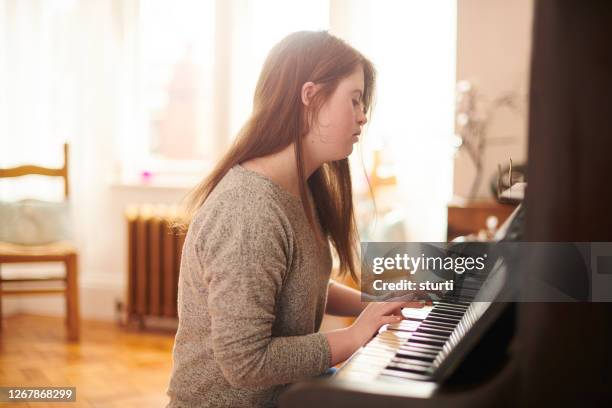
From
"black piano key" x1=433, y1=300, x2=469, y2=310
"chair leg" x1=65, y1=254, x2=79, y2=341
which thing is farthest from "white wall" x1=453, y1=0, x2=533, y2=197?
"black piano key" x1=433, y1=300, x2=469, y2=310

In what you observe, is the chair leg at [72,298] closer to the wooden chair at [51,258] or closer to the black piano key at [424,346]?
the wooden chair at [51,258]

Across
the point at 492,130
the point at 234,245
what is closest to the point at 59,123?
the point at 492,130

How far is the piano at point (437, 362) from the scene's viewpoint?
2.43 ft

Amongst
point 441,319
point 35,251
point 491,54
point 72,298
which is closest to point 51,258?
point 35,251

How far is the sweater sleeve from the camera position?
42.3 inches

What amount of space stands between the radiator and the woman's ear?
9.16 ft

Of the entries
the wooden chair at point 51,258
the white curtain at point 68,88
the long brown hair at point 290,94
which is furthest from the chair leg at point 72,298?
the long brown hair at point 290,94

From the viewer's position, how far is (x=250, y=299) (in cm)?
107

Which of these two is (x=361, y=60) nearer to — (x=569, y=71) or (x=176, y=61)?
(x=569, y=71)

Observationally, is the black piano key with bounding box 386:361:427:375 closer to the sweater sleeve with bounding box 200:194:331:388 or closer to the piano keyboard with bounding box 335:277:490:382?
the piano keyboard with bounding box 335:277:490:382

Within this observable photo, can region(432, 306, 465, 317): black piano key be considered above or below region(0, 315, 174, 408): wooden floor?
above

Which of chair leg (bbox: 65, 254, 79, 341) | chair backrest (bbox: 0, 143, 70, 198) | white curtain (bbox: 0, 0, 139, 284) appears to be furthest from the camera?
white curtain (bbox: 0, 0, 139, 284)

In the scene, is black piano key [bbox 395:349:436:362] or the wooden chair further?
the wooden chair

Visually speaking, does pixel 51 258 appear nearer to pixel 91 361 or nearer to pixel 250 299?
pixel 91 361
